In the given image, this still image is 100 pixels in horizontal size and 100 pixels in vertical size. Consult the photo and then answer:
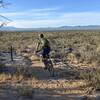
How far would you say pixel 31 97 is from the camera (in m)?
13.8

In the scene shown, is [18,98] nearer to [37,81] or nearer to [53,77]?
[37,81]

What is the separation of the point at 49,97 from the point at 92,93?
5.44ft

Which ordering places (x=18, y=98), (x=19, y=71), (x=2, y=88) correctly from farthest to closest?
(x=19, y=71) < (x=2, y=88) < (x=18, y=98)

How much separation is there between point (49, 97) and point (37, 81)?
319 cm

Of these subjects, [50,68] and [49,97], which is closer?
[49,97]

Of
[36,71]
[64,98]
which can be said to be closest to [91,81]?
[64,98]

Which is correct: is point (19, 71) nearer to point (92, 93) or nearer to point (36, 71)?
point (36, 71)

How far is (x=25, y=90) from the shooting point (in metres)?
14.0

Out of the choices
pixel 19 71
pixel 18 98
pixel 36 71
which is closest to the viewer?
pixel 18 98

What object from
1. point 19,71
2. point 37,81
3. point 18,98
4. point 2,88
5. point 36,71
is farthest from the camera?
point 36,71

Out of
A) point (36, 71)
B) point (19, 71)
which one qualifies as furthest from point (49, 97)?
point (36, 71)

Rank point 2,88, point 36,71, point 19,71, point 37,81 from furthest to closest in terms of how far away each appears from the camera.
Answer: point 36,71
point 19,71
point 37,81
point 2,88

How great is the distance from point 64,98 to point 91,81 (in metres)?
2.28

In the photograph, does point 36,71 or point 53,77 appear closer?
point 53,77
